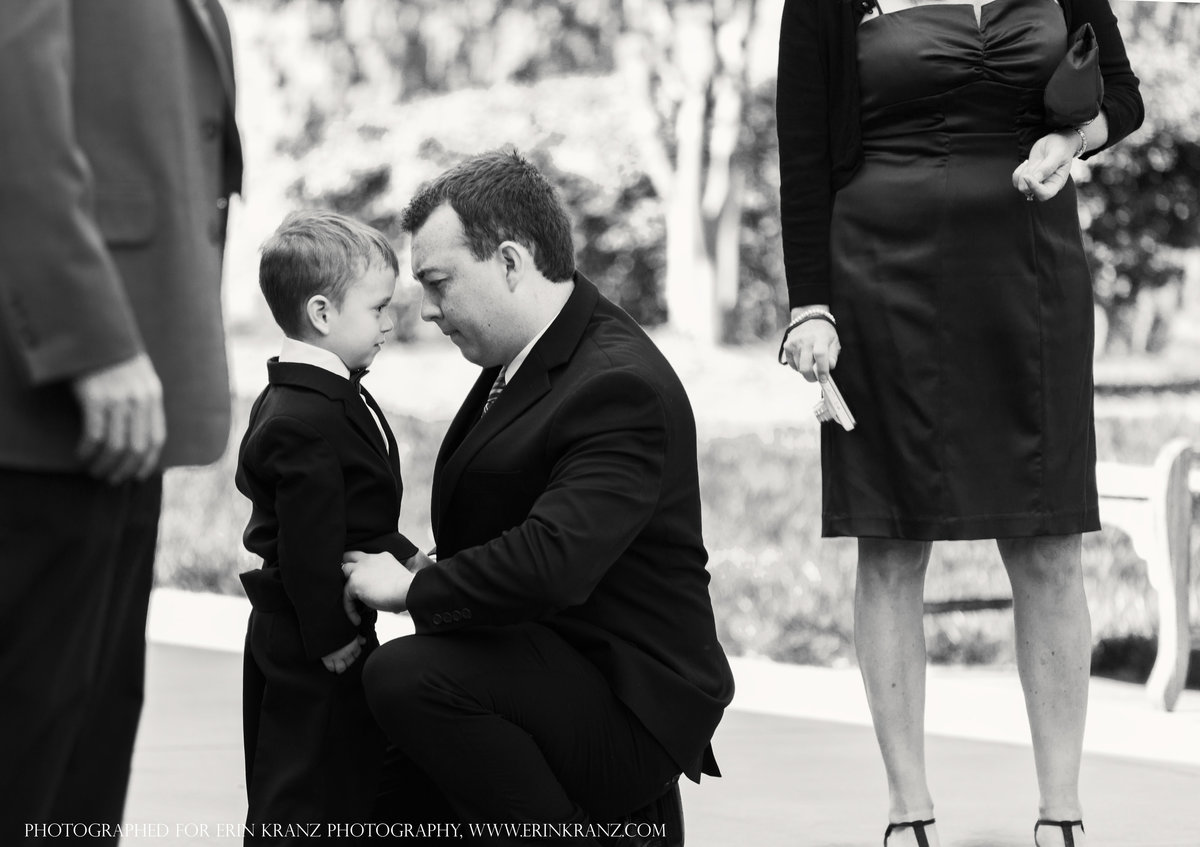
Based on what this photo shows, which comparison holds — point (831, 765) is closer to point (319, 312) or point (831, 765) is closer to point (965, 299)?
point (965, 299)

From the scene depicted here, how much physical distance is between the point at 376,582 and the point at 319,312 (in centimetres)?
52

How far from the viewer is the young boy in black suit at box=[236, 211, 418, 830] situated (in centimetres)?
295

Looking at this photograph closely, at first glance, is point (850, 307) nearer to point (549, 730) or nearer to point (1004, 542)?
point (1004, 542)

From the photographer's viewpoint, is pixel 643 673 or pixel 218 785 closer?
pixel 643 673

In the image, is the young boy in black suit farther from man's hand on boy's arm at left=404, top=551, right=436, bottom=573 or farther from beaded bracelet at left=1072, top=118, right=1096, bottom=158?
beaded bracelet at left=1072, top=118, right=1096, bottom=158

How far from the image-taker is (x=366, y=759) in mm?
3066

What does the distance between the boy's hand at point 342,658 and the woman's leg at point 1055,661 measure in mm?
1183

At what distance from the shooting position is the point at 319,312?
10.3 feet

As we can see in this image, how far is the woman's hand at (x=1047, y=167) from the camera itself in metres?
3.14

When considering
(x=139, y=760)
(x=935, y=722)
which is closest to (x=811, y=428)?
(x=935, y=722)

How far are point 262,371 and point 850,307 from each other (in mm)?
14191

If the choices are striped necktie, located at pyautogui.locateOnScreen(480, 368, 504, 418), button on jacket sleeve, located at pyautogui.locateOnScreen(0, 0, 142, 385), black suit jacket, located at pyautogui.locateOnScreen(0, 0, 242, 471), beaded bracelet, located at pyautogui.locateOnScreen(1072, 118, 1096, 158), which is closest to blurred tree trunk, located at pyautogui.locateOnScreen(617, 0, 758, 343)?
beaded bracelet, located at pyautogui.locateOnScreen(1072, 118, 1096, 158)

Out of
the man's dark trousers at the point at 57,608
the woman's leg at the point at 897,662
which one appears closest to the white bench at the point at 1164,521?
the woman's leg at the point at 897,662

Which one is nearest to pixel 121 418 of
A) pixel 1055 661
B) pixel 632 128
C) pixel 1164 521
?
pixel 1055 661
